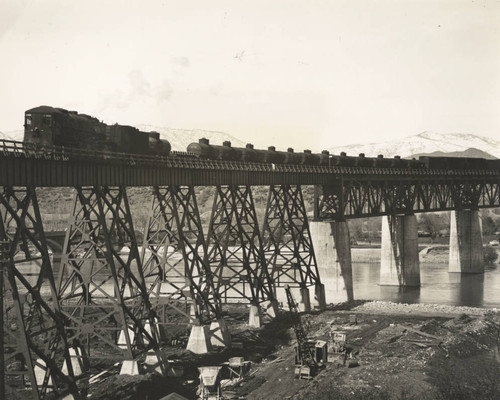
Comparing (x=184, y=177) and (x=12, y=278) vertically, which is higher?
(x=184, y=177)

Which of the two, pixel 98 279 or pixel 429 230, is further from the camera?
pixel 429 230

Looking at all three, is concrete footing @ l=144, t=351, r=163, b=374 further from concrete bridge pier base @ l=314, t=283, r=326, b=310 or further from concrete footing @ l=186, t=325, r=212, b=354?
concrete bridge pier base @ l=314, t=283, r=326, b=310

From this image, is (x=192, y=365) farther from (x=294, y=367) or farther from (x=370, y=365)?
(x=370, y=365)

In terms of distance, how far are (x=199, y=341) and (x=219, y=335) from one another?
1.92 metres

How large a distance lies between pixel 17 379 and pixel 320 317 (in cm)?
1794

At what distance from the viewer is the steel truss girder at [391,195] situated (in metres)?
50.5

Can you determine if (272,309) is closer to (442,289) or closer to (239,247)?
(239,247)

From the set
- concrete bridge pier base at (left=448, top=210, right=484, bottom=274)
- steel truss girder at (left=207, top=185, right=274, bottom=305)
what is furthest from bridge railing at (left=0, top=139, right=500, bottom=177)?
concrete bridge pier base at (left=448, top=210, right=484, bottom=274)

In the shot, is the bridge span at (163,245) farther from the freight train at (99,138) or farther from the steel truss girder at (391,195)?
the freight train at (99,138)

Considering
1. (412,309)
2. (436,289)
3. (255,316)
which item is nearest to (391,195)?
(436,289)

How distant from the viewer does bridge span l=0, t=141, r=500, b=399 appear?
21.6m

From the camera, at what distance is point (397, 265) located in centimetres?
6166

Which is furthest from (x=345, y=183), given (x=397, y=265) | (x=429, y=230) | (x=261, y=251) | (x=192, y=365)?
(x=429, y=230)

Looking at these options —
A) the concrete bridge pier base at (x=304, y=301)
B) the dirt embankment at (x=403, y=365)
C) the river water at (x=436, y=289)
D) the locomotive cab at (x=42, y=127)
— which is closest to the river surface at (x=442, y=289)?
the river water at (x=436, y=289)
